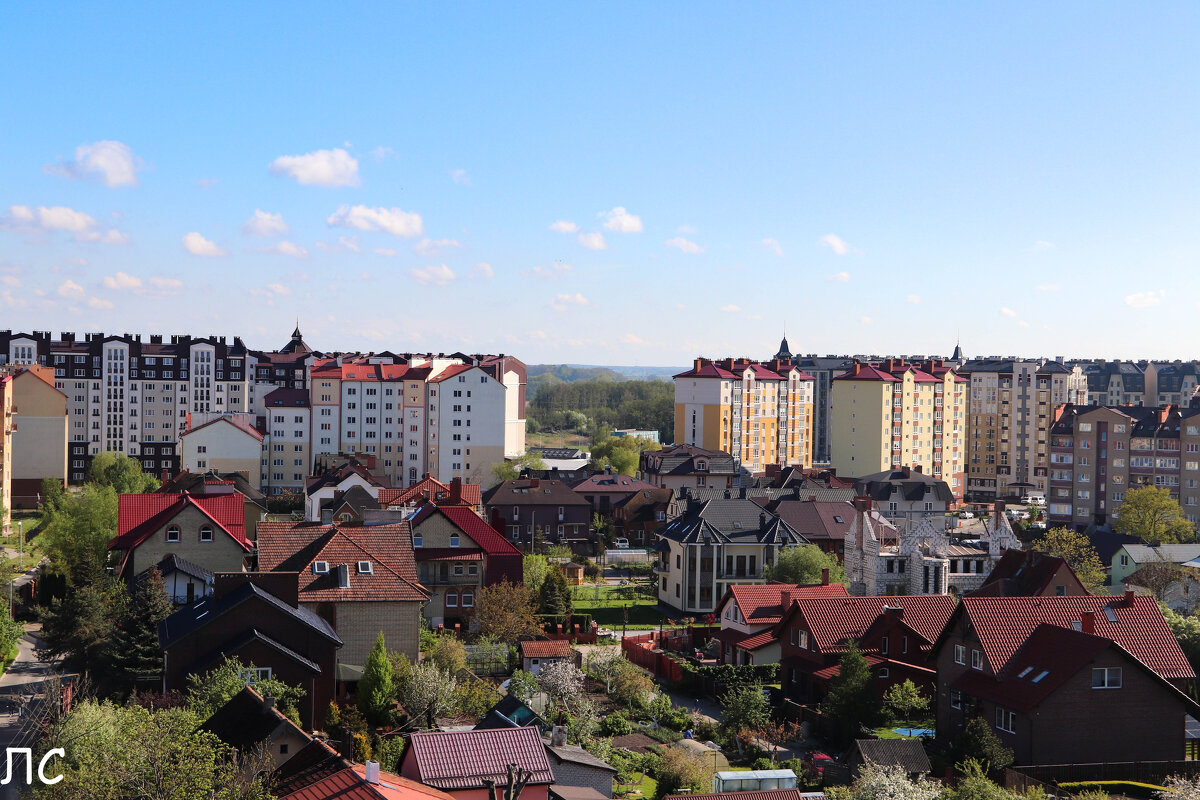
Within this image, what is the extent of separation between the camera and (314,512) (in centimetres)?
6569

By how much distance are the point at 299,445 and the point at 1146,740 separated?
75.3 metres

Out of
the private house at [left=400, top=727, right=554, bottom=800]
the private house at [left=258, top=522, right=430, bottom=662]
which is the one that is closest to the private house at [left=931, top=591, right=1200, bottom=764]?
the private house at [left=400, top=727, right=554, bottom=800]

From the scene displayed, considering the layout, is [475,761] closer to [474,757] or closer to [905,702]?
[474,757]

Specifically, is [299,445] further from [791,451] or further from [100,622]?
[100,622]

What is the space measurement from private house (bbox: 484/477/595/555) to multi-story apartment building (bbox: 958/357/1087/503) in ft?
168

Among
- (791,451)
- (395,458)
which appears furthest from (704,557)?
(791,451)

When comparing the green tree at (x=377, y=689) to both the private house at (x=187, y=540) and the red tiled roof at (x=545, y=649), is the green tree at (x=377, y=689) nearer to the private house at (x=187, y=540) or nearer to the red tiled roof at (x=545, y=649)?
the red tiled roof at (x=545, y=649)

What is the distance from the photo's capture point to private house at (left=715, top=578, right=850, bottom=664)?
3972cm

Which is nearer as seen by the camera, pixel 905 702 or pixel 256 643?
pixel 256 643

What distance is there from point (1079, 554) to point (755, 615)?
21011 millimetres

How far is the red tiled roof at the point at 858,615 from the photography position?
3638cm

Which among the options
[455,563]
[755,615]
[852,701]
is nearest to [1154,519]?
[755,615]

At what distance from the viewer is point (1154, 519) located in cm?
6681

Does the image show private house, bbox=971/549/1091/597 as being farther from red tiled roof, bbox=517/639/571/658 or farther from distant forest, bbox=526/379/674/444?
distant forest, bbox=526/379/674/444
